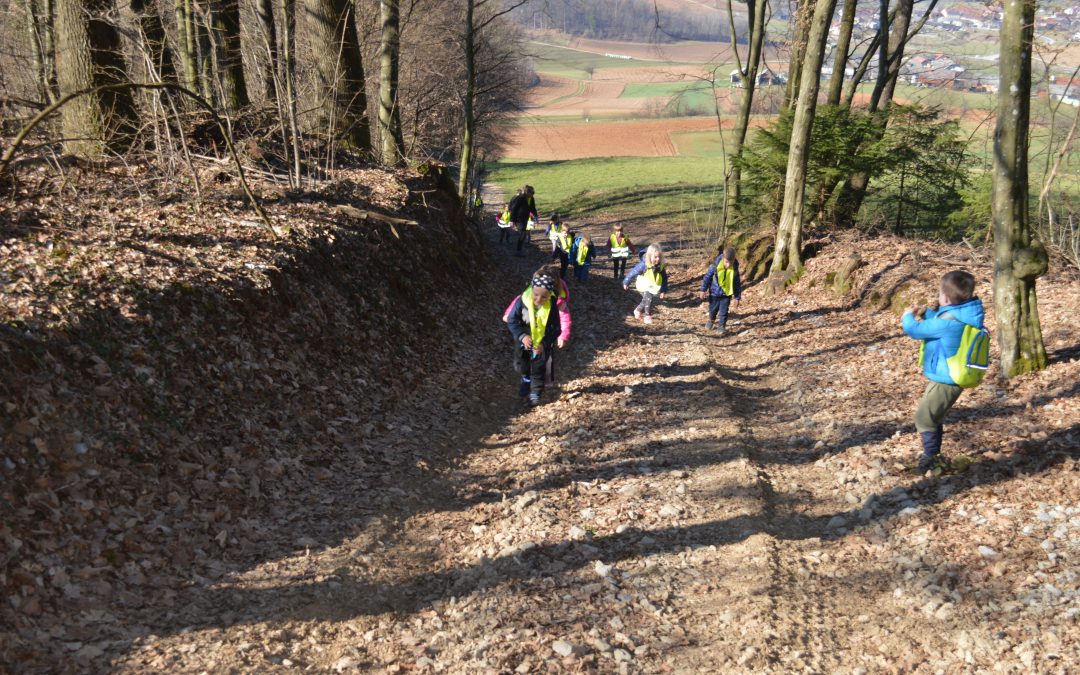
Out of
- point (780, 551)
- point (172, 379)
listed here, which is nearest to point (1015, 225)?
point (780, 551)

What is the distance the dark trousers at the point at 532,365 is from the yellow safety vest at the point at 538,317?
268 mm

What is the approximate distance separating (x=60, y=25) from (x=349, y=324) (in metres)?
5.82

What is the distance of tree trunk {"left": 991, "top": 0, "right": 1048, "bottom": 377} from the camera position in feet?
27.6

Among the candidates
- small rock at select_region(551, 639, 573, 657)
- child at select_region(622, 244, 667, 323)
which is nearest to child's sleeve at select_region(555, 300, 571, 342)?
small rock at select_region(551, 639, 573, 657)

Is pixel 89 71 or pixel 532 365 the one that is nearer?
pixel 532 365

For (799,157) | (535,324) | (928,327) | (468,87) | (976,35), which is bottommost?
(535,324)

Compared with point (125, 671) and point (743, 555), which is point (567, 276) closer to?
point (743, 555)

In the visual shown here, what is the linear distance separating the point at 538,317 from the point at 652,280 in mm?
5346

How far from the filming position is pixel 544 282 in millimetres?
8820

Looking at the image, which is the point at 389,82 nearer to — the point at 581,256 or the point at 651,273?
the point at 581,256

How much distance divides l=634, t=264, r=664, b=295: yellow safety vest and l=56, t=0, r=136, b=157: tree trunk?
8790 mm

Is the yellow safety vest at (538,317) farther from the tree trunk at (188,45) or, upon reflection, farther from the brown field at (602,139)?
the brown field at (602,139)

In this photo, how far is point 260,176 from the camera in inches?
460

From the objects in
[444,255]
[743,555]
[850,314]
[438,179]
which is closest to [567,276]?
[438,179]
